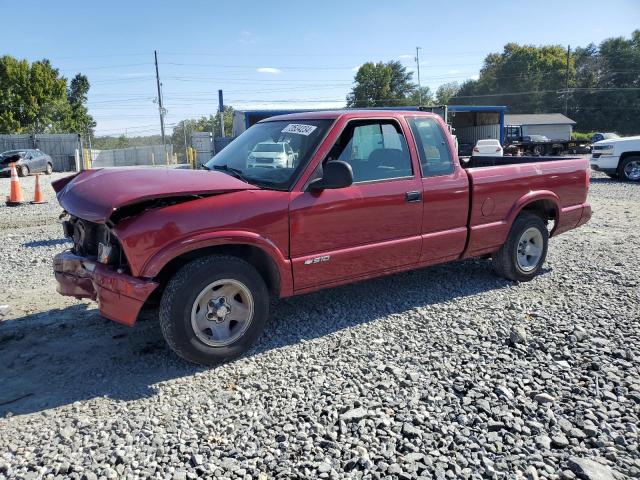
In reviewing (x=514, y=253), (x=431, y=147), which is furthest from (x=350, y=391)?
(x=514, y=253)

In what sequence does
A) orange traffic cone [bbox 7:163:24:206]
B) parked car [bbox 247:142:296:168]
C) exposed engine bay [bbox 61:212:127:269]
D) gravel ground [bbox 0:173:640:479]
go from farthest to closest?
orange traffic cone [bbox 7:163:24:206] → parked car [bbox 247:142:296:168] → exposed engine bay [bbox 61:212:127:269] → gravel ground [bbox 0:173:640:479]

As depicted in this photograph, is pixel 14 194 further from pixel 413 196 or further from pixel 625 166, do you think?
pixel 625 166

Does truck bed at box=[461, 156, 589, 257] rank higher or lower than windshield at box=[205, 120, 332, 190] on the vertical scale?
lower

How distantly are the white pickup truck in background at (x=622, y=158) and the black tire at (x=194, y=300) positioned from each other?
52.3ft

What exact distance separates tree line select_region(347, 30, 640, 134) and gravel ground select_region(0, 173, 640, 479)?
267 ft

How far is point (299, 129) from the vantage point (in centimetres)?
444

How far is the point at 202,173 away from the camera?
4070mm

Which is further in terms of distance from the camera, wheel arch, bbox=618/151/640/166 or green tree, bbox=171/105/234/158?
green tree, bbox=171/105/234/158

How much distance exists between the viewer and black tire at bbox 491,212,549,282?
18.0 feet

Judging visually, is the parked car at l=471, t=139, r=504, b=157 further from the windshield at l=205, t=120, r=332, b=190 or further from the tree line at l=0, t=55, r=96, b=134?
the tree line at l=0, t=55, r=96, b=134

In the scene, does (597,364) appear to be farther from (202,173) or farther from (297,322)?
(202,173)

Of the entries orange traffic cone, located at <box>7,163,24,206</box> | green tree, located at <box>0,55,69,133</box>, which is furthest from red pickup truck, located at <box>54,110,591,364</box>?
green tree, located at <box>0,55,69,133</box>

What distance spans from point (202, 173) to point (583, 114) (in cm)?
9048

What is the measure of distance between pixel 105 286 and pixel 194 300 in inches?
24.6
